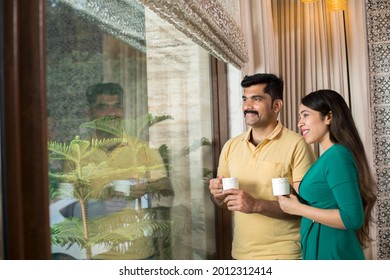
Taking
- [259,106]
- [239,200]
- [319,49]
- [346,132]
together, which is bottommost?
[239,200]

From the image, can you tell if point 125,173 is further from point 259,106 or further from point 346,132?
point 346,132

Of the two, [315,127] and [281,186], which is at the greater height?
[315,127]

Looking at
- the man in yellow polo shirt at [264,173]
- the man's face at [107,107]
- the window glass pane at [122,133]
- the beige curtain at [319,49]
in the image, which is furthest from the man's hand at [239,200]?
the beige curtain at [319,49]

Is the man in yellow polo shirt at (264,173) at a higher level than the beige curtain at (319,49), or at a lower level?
lower

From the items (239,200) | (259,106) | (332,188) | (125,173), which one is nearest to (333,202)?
(332,188)

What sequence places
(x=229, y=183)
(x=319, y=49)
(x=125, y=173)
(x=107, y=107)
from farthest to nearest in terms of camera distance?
(x=319, y=49) → (x=229, y=183) → (x=125, y=173) → (x=107, y=107)

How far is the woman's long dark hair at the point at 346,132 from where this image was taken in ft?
4.49

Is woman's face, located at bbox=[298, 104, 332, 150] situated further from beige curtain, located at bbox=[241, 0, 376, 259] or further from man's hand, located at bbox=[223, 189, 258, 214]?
beige curtain, located at bbox=[241, 0, 376, 259]

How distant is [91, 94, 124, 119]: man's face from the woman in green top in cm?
52

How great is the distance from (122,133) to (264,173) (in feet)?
1.58

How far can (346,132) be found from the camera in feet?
4.56

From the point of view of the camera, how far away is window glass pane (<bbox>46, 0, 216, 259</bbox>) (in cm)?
117

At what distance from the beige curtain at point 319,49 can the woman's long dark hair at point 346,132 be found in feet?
2.03

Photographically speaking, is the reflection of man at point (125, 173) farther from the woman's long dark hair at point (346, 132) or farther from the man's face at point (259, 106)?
the woman's long dark hair at point (346, 132)
